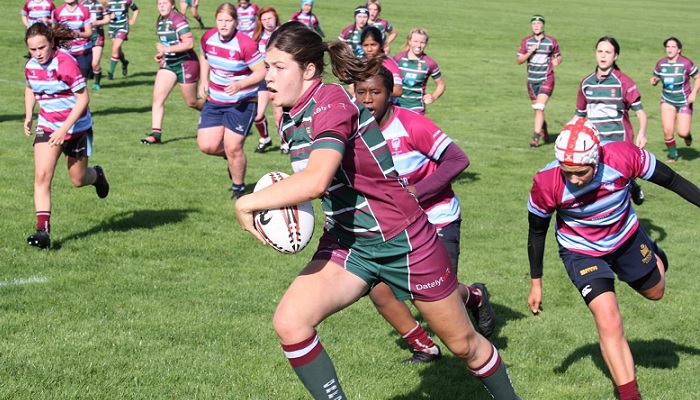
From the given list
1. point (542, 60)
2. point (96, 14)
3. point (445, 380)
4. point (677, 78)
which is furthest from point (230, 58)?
point (96, 14)

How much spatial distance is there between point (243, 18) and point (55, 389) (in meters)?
18.9

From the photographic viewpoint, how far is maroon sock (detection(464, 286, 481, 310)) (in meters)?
6.95

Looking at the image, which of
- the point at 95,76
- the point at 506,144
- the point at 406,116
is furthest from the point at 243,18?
the point at 406,116

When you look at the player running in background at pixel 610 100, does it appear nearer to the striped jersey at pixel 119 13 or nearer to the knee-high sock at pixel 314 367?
the knee-high sock at pixel 314 367

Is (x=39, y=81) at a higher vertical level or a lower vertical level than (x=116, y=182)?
higher

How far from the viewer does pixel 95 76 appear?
22.3 m

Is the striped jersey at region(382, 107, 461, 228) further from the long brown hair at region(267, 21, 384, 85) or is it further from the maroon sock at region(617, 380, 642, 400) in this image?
the maroon sock at region(617, 380, 642, 400)

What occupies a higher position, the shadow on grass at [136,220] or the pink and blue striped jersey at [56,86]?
the pink and blue striped jersey at [56,86]

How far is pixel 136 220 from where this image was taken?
34.6ft

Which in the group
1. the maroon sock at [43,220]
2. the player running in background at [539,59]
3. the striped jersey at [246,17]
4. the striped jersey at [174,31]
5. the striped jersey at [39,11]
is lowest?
the striped jersey at [246,17]

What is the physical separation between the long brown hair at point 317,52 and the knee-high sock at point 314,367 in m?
1.38

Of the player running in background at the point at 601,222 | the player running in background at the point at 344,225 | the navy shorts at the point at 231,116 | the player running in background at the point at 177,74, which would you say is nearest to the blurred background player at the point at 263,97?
the player running in background at the point at 177,74

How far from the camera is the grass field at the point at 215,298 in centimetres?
610

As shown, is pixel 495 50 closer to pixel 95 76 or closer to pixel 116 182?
pixel 95 76
